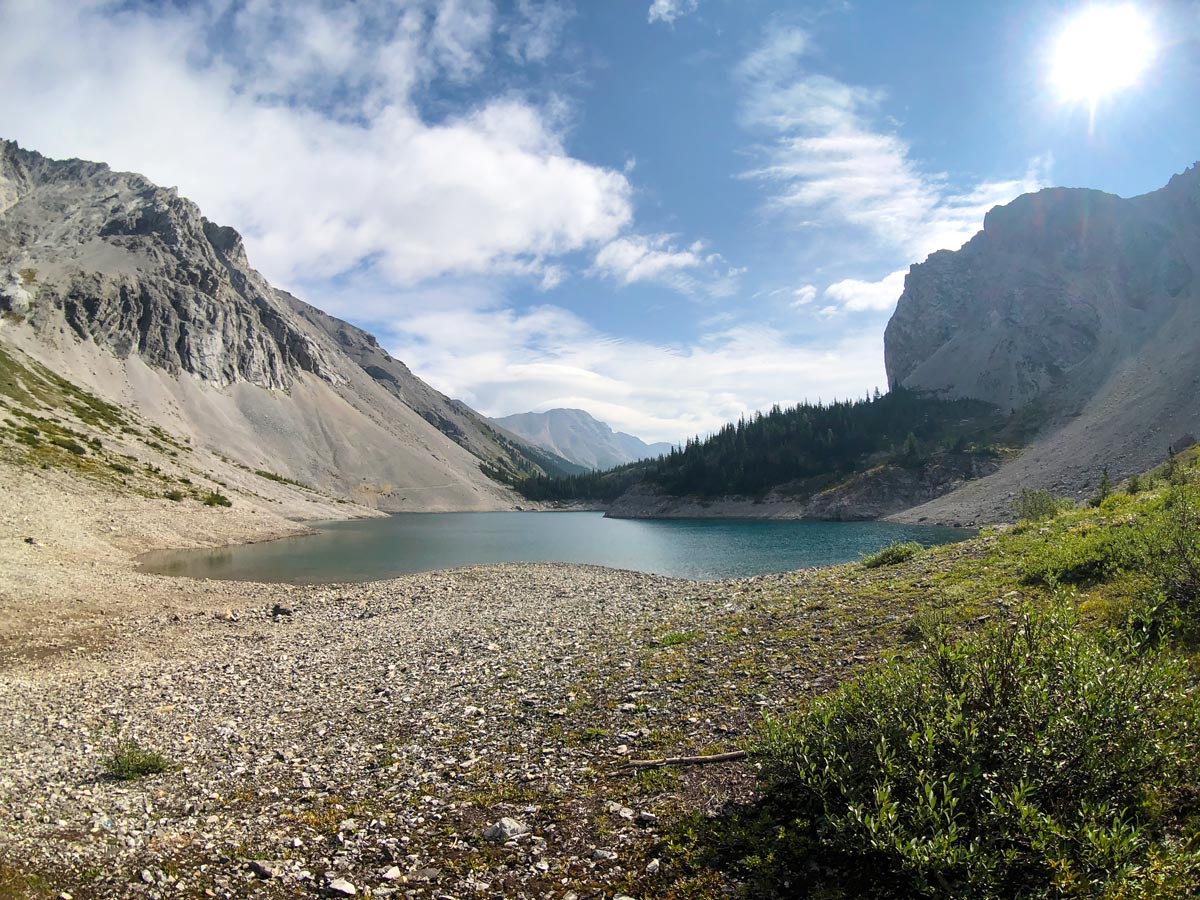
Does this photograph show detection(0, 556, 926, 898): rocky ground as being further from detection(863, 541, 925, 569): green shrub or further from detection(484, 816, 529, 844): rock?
detection(863, 541, 925, 569): green shrub

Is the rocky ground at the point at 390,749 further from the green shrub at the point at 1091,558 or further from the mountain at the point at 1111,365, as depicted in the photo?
the mountain at the point at 1111,365

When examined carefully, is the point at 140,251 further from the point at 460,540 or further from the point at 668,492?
the point at 668,492

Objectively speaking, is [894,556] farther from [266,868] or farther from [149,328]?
[149,328]

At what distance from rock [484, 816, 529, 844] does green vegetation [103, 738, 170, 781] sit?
8.17 m

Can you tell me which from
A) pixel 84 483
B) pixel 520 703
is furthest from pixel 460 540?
pixel 520 703

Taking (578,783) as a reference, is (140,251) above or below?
above

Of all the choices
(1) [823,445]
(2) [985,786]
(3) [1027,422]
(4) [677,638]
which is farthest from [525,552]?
(3) [1027,422]

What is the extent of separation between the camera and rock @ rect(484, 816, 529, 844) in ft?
28.2

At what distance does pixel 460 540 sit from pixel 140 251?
6604 inches

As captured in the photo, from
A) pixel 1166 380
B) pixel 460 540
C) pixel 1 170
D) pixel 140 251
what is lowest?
pixel 460 540

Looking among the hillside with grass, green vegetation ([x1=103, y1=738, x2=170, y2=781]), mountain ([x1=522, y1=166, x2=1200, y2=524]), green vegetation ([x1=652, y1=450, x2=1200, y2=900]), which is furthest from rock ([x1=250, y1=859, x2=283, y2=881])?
the hillside with grass

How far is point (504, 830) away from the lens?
8703mm

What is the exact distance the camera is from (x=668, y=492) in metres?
184

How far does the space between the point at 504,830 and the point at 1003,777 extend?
6.74 metres
